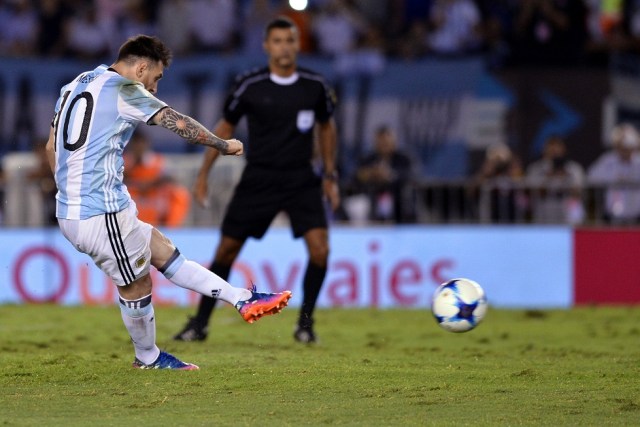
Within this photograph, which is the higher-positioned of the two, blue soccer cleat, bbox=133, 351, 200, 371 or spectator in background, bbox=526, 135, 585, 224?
spectator in background, bbox=526, 135, 585, 224

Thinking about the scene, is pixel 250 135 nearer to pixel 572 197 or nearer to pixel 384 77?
pixel 572 197

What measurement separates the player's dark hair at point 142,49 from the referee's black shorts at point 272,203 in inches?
127

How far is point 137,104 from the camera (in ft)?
26.6

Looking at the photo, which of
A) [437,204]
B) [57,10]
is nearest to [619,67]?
[437,204]

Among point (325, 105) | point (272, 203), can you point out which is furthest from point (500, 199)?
point (272, 203)

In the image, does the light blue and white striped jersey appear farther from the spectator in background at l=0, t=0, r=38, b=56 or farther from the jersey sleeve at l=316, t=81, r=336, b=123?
the spectator in background at l=0, t=0, r=38, b=56

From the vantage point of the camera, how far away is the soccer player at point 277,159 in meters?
11.5

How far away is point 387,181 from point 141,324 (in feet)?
30.8

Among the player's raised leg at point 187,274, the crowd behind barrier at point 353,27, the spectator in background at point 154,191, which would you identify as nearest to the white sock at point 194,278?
the player's raised leg at point 187,274

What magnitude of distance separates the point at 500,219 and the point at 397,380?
9.40 metres

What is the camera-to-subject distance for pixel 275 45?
37.8 ft

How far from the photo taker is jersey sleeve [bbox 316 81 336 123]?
458 inches

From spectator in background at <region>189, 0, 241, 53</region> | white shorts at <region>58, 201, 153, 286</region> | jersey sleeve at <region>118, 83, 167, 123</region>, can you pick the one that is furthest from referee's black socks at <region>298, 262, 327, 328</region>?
spectator in background at <region>189, 0, 241, 53</region>

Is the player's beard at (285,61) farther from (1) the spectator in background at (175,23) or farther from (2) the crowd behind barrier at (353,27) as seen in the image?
(1) the spectator in background at (175,23)
